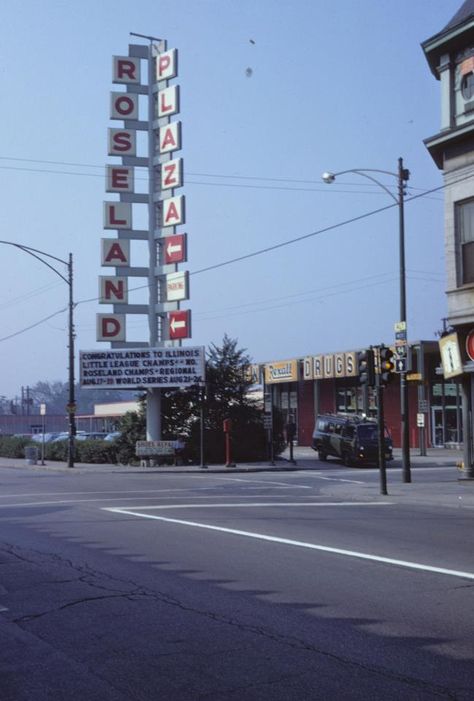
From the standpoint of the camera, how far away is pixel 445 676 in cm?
599

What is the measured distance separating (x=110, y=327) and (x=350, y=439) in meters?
12.3

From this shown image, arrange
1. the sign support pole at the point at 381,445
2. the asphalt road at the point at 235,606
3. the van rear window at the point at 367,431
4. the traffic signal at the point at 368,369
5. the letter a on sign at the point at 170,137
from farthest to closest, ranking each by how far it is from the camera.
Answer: the letter a on sign at the point at 170,137, the van rear window at the point at 367,431, the traffic signal at the point at 368,369, the sign support pole at the point at 381,445, the asphalt road at the point at 235,606

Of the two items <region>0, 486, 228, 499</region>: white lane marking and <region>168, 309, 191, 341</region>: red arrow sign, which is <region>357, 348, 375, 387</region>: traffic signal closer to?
<region>0, 486, 228, 499</region>: white lane marking

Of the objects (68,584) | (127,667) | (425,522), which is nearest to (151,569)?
(68,584)

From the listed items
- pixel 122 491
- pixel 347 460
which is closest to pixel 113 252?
pixel 347 460

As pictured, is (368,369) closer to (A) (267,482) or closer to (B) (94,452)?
(A) (267,482)

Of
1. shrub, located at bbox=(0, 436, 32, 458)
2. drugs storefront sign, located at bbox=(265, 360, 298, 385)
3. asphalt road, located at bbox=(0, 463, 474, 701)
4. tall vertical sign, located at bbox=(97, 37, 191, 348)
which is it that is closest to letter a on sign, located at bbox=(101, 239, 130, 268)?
tall vertical sign, located at bbox=(97, 37, 191, 348)

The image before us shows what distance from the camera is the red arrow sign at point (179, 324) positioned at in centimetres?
4066

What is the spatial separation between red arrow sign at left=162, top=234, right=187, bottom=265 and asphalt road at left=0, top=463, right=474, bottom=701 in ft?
78.3

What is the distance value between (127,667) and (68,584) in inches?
137

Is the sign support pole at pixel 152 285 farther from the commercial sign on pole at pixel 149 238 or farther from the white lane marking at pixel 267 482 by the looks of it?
the white lane marking at pixel 267 482

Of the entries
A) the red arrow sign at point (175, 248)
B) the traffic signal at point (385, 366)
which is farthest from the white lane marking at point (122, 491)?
the red arrow sign at point (175, 248)

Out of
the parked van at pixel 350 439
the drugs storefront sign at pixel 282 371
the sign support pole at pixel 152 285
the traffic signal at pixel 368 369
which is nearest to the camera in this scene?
the traffic signal at pixel 368 369

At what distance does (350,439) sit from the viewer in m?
39.2
